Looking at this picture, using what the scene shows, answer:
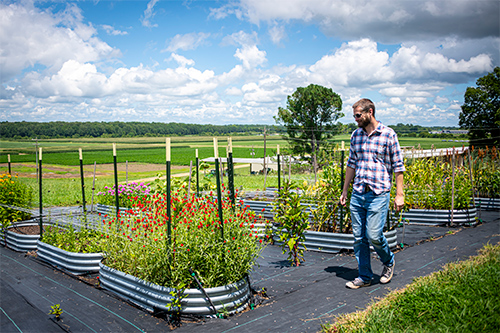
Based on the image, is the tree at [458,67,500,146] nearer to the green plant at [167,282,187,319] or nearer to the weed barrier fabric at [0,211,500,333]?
the weed barrier fabric at [0,211,500,333]

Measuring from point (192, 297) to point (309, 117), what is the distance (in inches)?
1021

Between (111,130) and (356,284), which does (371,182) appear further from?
(111,130)

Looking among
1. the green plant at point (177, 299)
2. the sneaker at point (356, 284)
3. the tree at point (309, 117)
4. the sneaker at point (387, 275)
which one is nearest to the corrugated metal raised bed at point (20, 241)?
the green plant at point (177, 299)

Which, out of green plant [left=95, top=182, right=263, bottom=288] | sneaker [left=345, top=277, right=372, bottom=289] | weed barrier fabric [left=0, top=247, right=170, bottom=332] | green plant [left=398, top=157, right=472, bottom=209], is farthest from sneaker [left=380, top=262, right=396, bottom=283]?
green plant [left=398, top=157, right=472, bottom=209]

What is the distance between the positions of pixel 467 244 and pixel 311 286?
307 centimetres

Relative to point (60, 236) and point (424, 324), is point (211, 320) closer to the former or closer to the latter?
point (424, 324)

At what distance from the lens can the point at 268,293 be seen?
378 cm

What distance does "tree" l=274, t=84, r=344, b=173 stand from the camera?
27.6m

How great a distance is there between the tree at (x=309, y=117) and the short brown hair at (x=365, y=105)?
23.9 metres

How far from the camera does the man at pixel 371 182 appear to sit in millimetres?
3510

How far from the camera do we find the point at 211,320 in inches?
124

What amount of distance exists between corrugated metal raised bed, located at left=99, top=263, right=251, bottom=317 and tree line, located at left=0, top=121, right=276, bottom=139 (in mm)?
26052

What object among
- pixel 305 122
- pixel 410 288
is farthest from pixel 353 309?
pixel 305 122

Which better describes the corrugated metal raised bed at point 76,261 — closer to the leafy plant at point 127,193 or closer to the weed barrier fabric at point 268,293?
the weed barrier fabric at point 268,293
